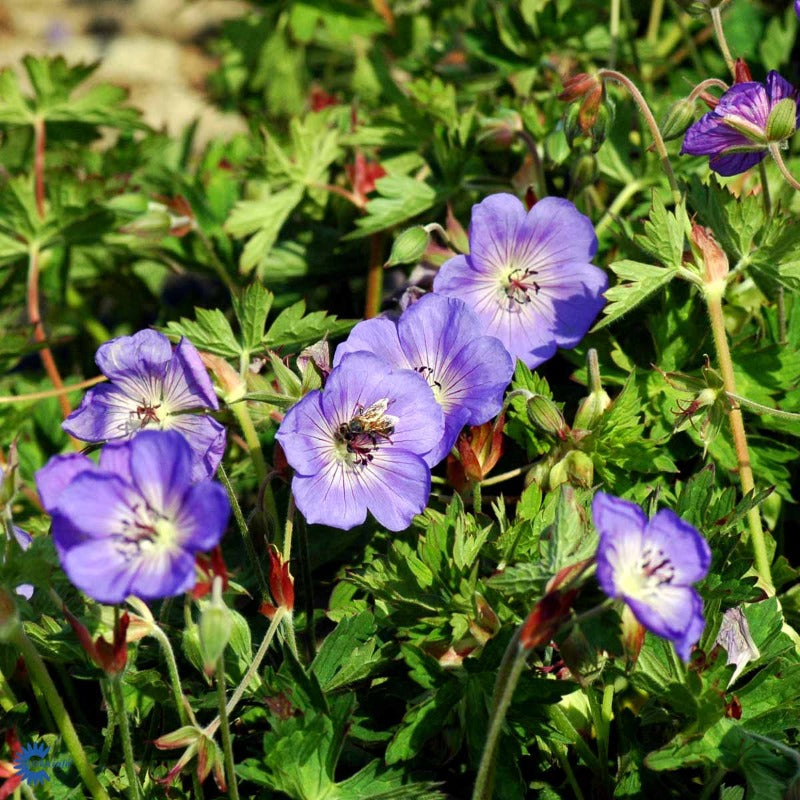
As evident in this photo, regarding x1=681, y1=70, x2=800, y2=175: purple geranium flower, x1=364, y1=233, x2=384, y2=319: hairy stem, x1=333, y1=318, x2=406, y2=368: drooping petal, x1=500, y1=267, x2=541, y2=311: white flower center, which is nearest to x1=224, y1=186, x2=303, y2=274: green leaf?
x1=364, y1=233, x2=384, y2=319: hairy stem

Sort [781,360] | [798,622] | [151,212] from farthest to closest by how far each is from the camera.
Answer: [151,212] → [781,360] → [798,622]

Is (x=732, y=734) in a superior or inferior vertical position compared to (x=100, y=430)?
inferior

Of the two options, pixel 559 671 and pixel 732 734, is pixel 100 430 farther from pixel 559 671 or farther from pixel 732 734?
pixel 732 734

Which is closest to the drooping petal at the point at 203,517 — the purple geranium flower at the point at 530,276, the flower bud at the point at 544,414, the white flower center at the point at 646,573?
the white flower center at the point at 646,573

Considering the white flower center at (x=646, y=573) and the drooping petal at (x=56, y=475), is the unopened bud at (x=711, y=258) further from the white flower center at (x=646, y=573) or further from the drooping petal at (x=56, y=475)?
the drooping petal at (x=56, y=475)

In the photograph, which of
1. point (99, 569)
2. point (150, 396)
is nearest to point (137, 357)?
point (150, 396)

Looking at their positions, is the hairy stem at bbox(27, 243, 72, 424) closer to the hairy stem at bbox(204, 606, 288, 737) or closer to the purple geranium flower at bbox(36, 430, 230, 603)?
the hairy stem at bbox(204, 606, 288, 737)

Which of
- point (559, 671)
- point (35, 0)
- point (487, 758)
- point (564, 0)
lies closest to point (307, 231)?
point (564, 0)
